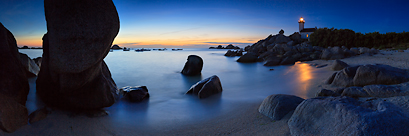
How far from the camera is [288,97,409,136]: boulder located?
1.80 meters

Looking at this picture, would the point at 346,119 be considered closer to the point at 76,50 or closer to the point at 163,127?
the point at 163,127

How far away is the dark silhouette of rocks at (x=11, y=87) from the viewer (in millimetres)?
2666

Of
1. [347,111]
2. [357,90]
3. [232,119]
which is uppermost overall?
[347,111]

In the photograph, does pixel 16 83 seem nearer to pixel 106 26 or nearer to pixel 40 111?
pixel 40 111

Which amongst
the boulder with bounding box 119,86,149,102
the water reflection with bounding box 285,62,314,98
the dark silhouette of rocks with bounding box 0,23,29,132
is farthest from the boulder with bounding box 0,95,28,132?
the water reflection with bounding box 285,62,314,98

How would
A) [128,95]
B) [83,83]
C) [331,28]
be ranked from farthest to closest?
[331,28]
[128,95]
[83,83]

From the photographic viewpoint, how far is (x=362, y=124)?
1868mm

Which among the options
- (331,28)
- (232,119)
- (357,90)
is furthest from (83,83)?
(331,28)

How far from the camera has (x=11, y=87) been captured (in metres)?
3.08

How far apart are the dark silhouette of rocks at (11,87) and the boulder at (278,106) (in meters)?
4.05

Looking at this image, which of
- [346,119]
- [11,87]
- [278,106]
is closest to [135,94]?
[11,87]

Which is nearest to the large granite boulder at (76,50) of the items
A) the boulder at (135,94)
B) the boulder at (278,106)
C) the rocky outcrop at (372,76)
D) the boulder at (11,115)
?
the boulder at (11,115)

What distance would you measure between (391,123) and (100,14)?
14.6 feet

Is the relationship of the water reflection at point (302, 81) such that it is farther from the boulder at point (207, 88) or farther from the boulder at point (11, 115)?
the boulder at point (11, 115)
